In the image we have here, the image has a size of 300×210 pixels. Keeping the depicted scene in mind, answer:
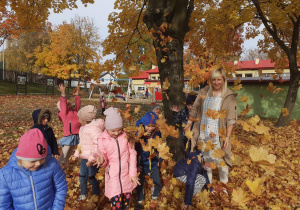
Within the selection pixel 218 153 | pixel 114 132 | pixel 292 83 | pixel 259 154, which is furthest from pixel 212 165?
pixel 292 83

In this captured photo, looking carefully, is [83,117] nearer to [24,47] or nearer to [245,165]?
[245,165]

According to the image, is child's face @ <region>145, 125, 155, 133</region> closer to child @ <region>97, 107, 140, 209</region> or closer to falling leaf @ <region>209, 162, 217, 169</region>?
child @ <region>97, 107, 140, 209</region>

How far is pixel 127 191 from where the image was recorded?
2.49 metres

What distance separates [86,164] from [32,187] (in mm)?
1060

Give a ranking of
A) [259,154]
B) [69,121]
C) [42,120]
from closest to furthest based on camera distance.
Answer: [259,154]
[42,120]
[69,121]

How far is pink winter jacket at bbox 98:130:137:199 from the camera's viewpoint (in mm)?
2454

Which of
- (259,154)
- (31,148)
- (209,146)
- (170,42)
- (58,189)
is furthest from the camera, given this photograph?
(170,42)

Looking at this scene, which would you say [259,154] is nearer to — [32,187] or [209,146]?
[209,146]

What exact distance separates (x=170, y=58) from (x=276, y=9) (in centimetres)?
695

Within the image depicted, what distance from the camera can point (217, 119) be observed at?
3068 millimetres

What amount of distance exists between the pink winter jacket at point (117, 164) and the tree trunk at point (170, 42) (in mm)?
1750

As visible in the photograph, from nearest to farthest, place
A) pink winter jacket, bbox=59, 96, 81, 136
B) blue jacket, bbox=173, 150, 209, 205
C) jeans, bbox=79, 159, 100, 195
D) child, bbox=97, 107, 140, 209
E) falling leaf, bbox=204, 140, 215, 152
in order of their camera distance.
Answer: child, bbox=97, 107, 140, 209
blue jacket, bbox=173, 150, 209, 205
falling leaf, bbox=204, 140, 215, 152
jeans, bbox=79, 159, 100, 195
pink winter jacket, bbox=59, 96, 81, 136

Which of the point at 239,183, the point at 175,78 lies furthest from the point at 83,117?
the point at 239,183

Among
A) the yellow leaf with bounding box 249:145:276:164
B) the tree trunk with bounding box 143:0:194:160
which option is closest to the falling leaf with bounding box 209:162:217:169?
the yellow leaf with bounding box 249:145:276:164
